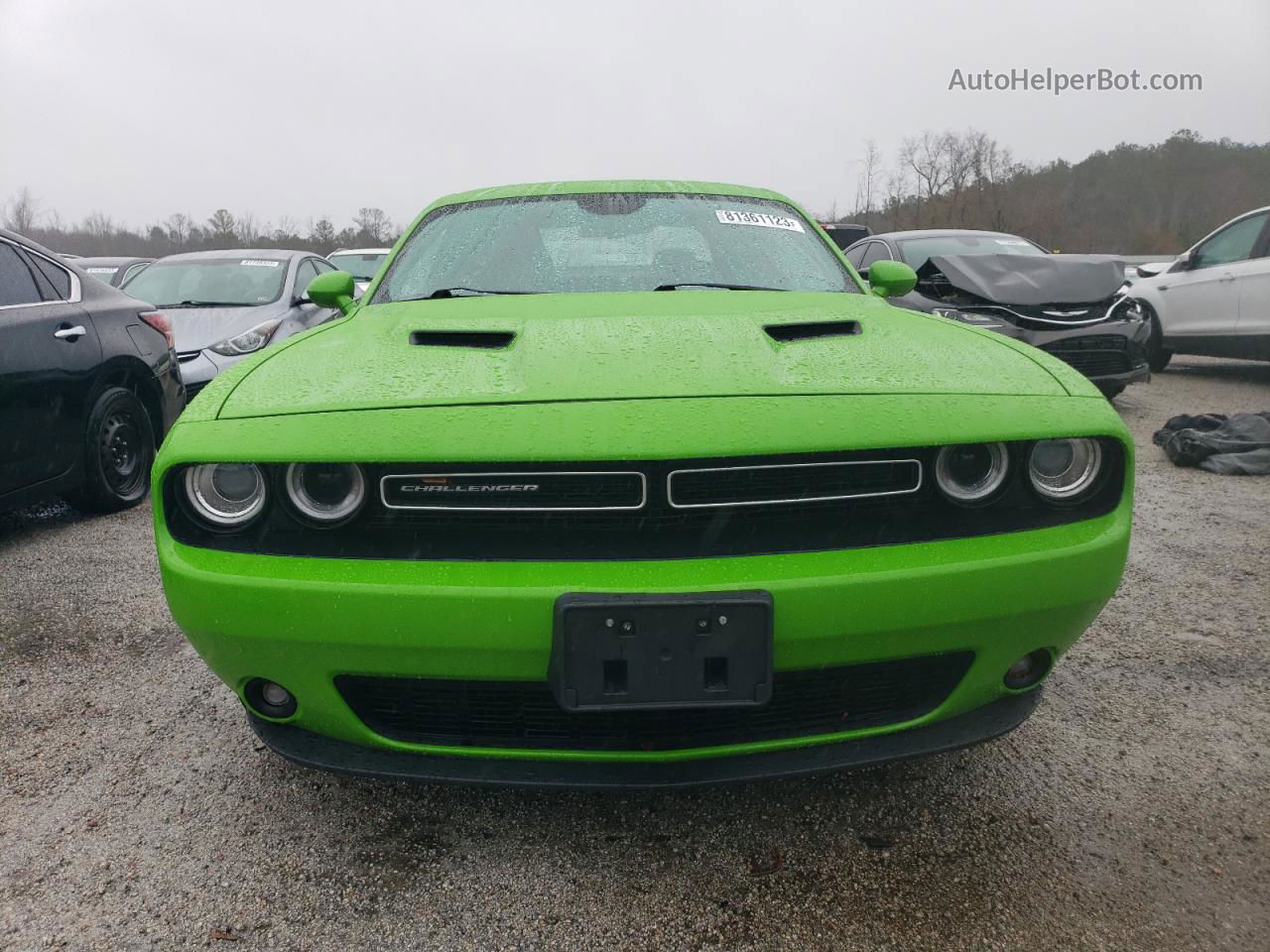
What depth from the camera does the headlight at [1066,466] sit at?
1.64 metres

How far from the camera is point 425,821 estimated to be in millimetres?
1836

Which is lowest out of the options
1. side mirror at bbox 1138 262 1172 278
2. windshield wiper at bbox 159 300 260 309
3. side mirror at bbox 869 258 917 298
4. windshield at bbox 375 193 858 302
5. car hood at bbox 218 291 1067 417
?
windshield wiper at bbox 159 300 260 309

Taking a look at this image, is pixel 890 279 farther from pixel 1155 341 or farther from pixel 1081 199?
pixel 1081 199

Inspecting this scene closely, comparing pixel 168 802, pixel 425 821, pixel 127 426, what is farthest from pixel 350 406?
pixel 127 426

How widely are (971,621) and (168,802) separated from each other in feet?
5.65

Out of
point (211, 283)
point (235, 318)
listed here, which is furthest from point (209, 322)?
point (211, 283)

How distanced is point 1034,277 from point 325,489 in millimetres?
6065

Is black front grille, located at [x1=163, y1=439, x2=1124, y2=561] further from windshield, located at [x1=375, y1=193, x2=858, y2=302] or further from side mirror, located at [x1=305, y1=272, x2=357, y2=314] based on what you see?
side mirror, located at [x1=305, y1=272, x2=357, y2=314]

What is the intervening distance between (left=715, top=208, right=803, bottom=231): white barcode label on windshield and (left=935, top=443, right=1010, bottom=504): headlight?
1.41m

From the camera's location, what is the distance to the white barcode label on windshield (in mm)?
2773

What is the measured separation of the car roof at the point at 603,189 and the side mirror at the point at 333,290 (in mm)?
467

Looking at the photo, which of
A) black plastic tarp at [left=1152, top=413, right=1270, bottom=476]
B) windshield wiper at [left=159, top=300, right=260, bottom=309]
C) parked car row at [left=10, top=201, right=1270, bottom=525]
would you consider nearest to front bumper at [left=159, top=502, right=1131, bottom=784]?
parked car row at [left=10, top=201, right=1270, bottom=525]

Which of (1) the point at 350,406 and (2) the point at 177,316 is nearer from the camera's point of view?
(1) the point at 350,406

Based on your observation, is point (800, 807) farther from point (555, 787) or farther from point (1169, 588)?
point (1169, 588)
